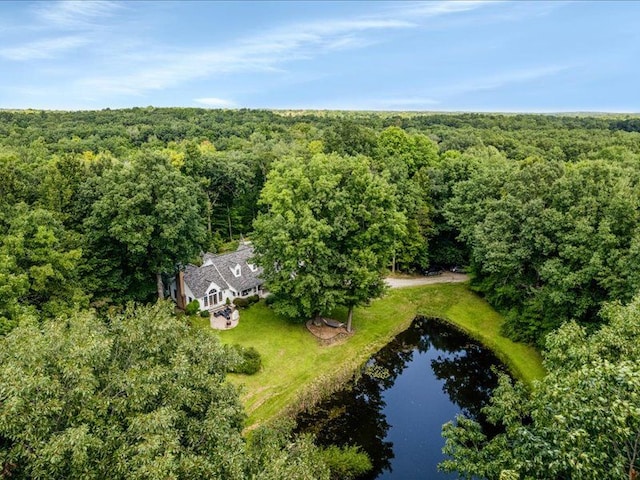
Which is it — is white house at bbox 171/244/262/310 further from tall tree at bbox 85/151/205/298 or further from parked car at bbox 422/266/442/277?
parked car at bbox 422/266/442/277

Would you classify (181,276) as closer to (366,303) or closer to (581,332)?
(366,303)

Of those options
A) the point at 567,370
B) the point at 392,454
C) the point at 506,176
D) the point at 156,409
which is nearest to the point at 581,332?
the point at 567,370

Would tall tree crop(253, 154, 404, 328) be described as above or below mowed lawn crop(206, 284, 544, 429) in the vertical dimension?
above

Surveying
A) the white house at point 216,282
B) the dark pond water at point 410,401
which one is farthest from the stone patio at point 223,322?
the dark pond water at point 410,401

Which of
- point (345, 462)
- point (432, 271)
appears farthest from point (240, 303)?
point (432, 271)

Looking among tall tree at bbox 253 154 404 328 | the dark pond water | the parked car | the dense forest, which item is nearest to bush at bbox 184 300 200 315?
the dense forest

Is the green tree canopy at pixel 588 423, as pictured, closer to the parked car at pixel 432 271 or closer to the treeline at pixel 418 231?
the treeline at pixel 418 231
